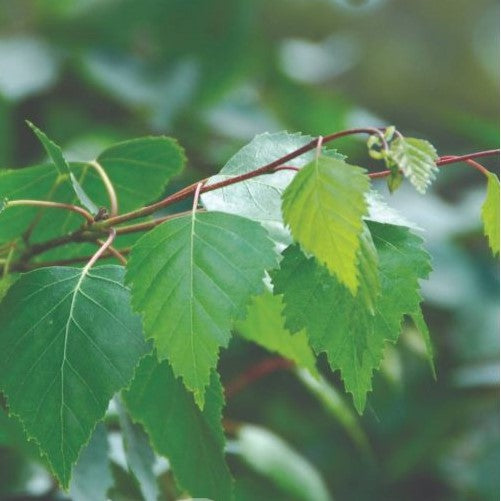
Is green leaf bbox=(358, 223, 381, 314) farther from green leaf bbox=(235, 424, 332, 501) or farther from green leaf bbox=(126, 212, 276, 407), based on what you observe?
green leaf bbox=(235, 424, 332, 501)

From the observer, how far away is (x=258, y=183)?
0.57 m

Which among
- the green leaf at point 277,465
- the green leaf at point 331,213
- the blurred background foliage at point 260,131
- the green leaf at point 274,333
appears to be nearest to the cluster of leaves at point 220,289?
the green leaf at point 331,213

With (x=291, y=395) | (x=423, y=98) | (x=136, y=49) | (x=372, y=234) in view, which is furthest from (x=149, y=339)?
(x=423, y=98)

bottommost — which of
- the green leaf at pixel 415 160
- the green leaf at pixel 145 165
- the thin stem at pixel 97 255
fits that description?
the thin stem at pixel 97 255

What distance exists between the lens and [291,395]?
168 cm

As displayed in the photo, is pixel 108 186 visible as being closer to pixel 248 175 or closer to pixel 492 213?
pixel 248 175

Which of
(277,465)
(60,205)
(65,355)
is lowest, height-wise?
(65,355)

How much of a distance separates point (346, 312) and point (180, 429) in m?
0.20

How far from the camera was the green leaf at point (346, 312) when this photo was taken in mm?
514

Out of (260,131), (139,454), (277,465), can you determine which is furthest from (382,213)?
(260,131)

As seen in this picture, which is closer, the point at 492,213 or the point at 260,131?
the point at 492,213

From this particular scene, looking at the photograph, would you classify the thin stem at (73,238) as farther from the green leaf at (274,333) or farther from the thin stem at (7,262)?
the green leaf at (274,333)

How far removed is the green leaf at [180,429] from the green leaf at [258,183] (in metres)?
0.14

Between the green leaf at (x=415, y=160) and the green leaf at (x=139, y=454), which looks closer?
the green leaf at (x=415, y=160)
